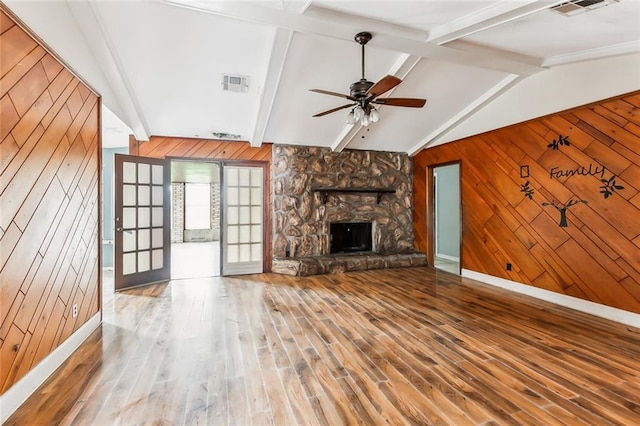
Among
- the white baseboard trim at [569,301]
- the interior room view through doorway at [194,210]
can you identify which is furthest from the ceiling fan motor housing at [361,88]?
the interior room view through doorway at [194,210]

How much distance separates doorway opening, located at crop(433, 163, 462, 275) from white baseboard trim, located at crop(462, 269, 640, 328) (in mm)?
2013

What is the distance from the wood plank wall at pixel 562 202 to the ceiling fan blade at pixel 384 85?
2.78m

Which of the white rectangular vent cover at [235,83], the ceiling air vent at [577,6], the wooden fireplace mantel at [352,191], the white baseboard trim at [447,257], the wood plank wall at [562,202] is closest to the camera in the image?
the ceiling air vent at [577,6]

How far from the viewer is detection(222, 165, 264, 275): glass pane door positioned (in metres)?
5.62

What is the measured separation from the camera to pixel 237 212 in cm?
573

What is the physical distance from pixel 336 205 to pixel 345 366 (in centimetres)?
413

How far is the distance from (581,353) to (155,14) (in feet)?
16.5

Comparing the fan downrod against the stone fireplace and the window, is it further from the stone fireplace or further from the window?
the window

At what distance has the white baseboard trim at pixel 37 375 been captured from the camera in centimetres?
182

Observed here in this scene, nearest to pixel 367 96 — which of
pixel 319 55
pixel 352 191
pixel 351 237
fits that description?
pixel 319 55

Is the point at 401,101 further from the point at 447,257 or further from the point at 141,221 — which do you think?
the point at 447,257

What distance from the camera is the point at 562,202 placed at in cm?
393

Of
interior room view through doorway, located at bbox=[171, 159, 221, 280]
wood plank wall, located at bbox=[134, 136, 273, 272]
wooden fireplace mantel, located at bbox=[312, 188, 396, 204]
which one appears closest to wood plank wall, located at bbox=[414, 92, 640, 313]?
wooden fireplace mantel, located at bbox=[312, 188, 396, 204]

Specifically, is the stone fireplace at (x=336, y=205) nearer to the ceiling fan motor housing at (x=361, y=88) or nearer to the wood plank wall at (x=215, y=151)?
the wood plank wall at (x=215, y=151)
